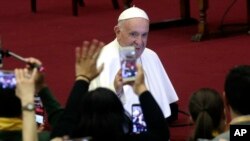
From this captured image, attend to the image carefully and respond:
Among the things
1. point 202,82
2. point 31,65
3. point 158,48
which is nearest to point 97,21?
point 158,48

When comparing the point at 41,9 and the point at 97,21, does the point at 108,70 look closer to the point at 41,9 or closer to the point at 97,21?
the point at 97,21

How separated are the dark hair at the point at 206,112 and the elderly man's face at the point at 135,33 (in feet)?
5.96

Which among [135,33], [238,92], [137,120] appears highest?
[135,33]

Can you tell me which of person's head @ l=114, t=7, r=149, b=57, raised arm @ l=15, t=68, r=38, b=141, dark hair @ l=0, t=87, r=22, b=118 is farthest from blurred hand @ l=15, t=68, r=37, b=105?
person's head @ l=114, t=7, r=149, b=57

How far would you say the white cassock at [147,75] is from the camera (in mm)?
5766

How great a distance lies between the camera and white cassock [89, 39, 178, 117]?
5.77 m

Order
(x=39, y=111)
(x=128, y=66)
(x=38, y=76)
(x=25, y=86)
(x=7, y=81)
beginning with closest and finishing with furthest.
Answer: (x=25, y=86) < (x=7, y=81) < (x=38, y=76) < (x=128, y=66) < (x=39, y=111)

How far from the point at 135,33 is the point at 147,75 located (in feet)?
1.24

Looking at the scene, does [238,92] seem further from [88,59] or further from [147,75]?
[147,75]

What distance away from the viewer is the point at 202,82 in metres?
7.50

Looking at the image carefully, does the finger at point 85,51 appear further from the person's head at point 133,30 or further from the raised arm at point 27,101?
the person's head at point 133,30

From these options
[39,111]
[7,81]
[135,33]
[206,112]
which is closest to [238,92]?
[206,112]

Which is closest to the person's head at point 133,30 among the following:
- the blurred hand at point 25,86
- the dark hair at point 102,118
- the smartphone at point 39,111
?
the smartphone at point 39,111

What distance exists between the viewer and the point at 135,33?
5773 mm
